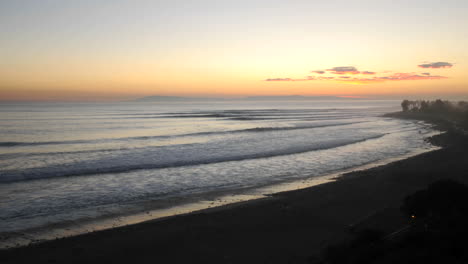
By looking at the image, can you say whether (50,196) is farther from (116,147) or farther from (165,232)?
(116,147)

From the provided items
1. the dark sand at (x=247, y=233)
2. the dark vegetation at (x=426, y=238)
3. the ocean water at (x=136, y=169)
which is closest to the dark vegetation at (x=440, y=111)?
the ocean water at (x=136, y=169)

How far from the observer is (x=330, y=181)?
18.4 metres

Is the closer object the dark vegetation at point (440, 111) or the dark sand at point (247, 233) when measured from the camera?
the dark sand at point (247, 233)

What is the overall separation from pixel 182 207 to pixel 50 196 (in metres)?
6.41

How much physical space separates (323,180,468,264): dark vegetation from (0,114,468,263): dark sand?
155cm

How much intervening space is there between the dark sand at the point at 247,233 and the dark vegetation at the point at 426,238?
1553 mm

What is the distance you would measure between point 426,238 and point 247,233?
5.54m

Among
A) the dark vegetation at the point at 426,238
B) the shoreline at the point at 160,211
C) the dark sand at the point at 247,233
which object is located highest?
the dark vegetation at the point at 426,238

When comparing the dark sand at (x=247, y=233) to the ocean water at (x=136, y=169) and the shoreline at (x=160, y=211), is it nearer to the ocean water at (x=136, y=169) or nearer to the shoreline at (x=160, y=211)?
the shoreline at (x=160, y=211)

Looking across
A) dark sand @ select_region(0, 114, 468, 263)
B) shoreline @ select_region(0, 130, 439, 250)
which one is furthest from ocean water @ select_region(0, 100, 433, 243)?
dark sand @ select_region(0, 114, 468, 263)

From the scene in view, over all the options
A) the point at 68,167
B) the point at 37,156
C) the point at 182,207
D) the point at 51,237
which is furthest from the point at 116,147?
the point at 51,237

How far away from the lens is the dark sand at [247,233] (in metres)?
9.27

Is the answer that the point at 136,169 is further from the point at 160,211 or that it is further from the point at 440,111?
the point at 440,111

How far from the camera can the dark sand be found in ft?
30.4
